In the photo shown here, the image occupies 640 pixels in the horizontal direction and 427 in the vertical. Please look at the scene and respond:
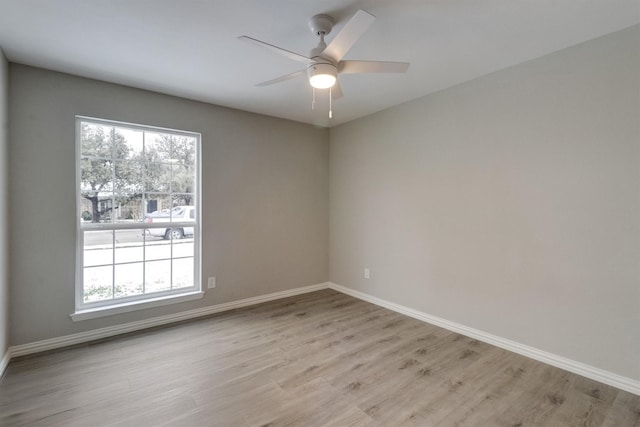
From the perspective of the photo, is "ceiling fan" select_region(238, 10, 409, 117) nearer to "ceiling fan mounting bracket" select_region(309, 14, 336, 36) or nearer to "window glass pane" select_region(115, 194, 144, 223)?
"ceiling fan mounting bracket" select_region(309, 14, 336, 36)

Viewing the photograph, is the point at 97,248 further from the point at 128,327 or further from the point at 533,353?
the point at 533,353

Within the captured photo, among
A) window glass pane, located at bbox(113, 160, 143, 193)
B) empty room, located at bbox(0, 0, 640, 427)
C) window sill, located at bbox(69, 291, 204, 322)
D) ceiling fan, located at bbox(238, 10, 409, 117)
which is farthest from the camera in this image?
window glass pane, located at bbox(113, 160, 143, 193)

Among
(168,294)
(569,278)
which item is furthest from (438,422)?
(168,294)

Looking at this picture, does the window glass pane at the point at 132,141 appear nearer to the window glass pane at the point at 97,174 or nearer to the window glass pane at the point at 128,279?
the window glass pane at the point at 97,174

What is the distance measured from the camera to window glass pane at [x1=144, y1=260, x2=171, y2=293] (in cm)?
320

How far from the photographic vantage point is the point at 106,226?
2.93 metres

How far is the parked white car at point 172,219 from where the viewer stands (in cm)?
322

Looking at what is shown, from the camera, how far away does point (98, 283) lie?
2.93 meters

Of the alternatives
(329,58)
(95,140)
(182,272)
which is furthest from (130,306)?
(329,58)

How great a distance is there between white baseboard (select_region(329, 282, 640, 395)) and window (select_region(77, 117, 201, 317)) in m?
2.58

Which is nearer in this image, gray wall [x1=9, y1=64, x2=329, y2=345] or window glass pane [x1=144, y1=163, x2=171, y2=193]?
gray wall [x1=9, y1=64, x2=329, y2=345]

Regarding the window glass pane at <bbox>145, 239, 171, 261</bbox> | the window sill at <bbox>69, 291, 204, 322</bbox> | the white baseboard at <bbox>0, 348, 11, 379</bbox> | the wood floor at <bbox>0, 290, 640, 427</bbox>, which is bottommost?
the wood floor at <bbox>0, 290, 640, 427</bbox>

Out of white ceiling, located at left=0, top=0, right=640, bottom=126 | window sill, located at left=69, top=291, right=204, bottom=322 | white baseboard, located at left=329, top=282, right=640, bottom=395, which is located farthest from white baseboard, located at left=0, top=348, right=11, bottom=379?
white baseboard, located at left=329, top=282, right=640, bottom=395

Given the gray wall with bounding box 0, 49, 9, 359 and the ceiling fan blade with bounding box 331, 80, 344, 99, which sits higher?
the ceiling fan blade with bounding box 331, 80, 344, 99
